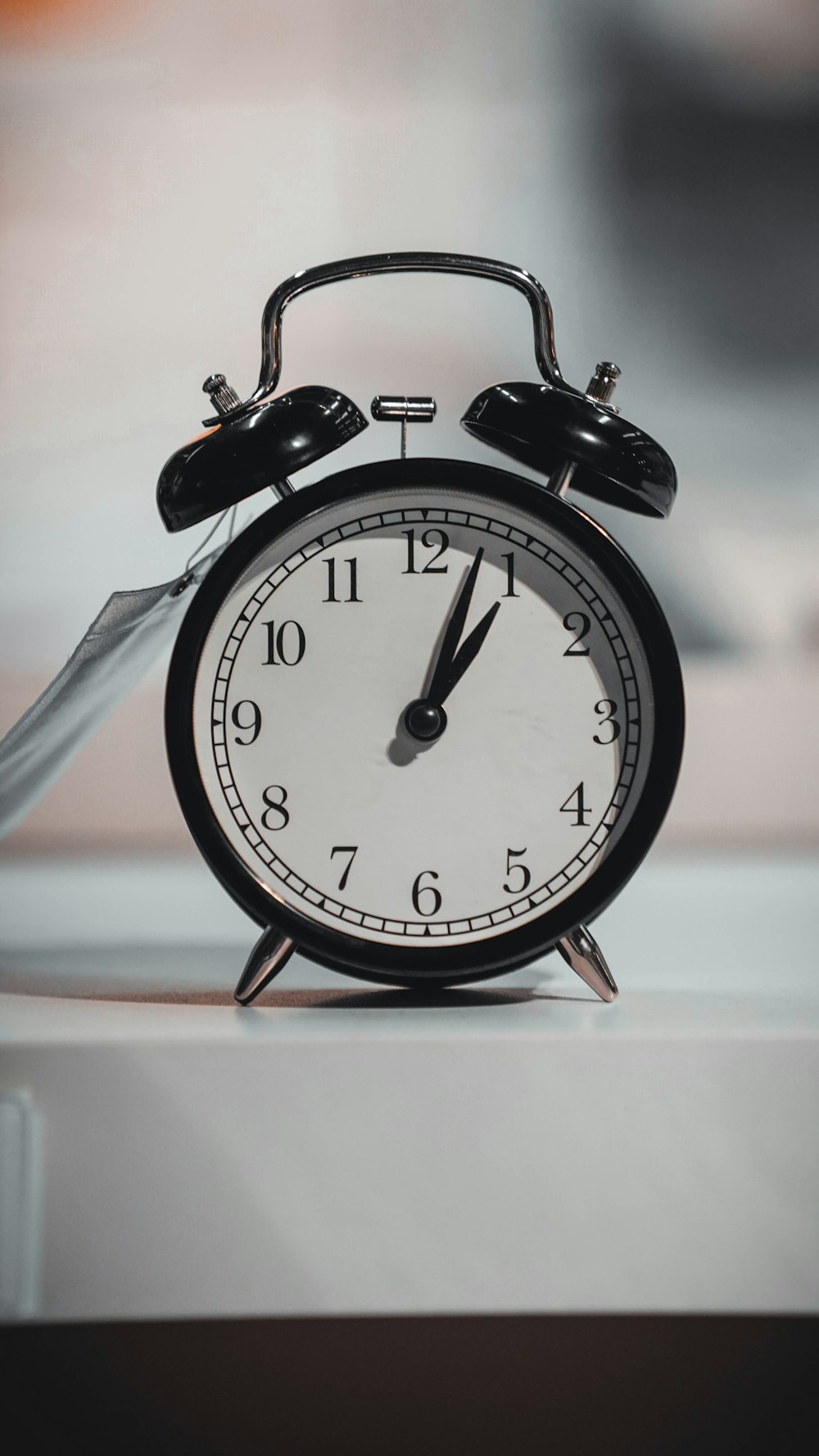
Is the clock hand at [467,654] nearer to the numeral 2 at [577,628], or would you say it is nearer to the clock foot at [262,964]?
the numeral 2 at [577,628]

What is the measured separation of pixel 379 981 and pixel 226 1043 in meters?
0.16

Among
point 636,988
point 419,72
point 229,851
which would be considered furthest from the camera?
point 419,72

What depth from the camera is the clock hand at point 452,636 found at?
896 mm

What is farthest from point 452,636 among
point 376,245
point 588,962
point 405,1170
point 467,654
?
point 376,245

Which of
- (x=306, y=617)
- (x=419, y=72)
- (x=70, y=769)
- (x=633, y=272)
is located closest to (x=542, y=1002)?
(x=306, y=617)

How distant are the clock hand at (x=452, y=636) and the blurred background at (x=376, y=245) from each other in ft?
2.29

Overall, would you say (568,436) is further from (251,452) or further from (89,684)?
(89,684)

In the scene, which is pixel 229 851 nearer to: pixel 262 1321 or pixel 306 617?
pixel 306 617

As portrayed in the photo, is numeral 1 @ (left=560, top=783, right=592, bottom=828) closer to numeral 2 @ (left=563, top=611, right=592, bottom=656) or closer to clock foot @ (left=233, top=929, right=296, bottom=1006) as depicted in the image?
numeral 2 @ (left=563, top=611, right=592, bottom=656)

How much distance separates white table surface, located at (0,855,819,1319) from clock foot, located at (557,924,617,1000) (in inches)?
4.5

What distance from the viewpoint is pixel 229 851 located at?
2.88ft

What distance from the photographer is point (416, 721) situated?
88 cm

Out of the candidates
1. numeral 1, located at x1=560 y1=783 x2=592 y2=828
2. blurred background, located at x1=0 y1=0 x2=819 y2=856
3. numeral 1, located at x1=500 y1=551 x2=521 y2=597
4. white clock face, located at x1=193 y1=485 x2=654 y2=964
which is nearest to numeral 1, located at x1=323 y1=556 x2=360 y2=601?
white clock face, located at x1=193 y1=485 x2=654 y2=964

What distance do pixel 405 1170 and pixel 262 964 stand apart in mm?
192
